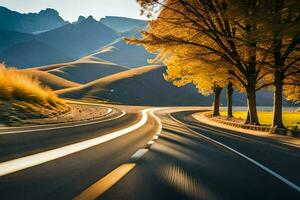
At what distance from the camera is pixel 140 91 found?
13138 centimetres

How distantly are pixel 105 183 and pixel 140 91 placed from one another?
12602 centimetres

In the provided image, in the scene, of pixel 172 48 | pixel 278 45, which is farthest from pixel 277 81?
pixel 172 48

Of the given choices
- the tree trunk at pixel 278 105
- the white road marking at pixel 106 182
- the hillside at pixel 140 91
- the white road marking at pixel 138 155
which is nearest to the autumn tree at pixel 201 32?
the tree trunk at pixel 278 105

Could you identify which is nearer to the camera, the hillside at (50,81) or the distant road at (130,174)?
the distant road at (130,174)

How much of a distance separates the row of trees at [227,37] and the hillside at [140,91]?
84.1m

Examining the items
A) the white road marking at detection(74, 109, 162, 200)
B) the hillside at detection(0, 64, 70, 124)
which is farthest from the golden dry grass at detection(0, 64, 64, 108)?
the white road marking at detection(74, 109, 162, 200)

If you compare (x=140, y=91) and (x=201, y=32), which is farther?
(x=140, y=91)

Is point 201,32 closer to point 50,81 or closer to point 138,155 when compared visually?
point 138,155

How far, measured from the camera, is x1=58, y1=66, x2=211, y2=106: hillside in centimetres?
11844

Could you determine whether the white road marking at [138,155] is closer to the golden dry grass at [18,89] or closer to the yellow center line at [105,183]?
the yellow center line at [105,183]

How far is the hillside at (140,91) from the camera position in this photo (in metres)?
118

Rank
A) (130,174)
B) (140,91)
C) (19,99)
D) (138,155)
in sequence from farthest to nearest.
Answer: (140,91), (19,99), (138,155), (130,174)

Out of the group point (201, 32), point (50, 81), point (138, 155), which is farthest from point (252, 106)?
point (50, 81)

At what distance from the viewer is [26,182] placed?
4.81 m
